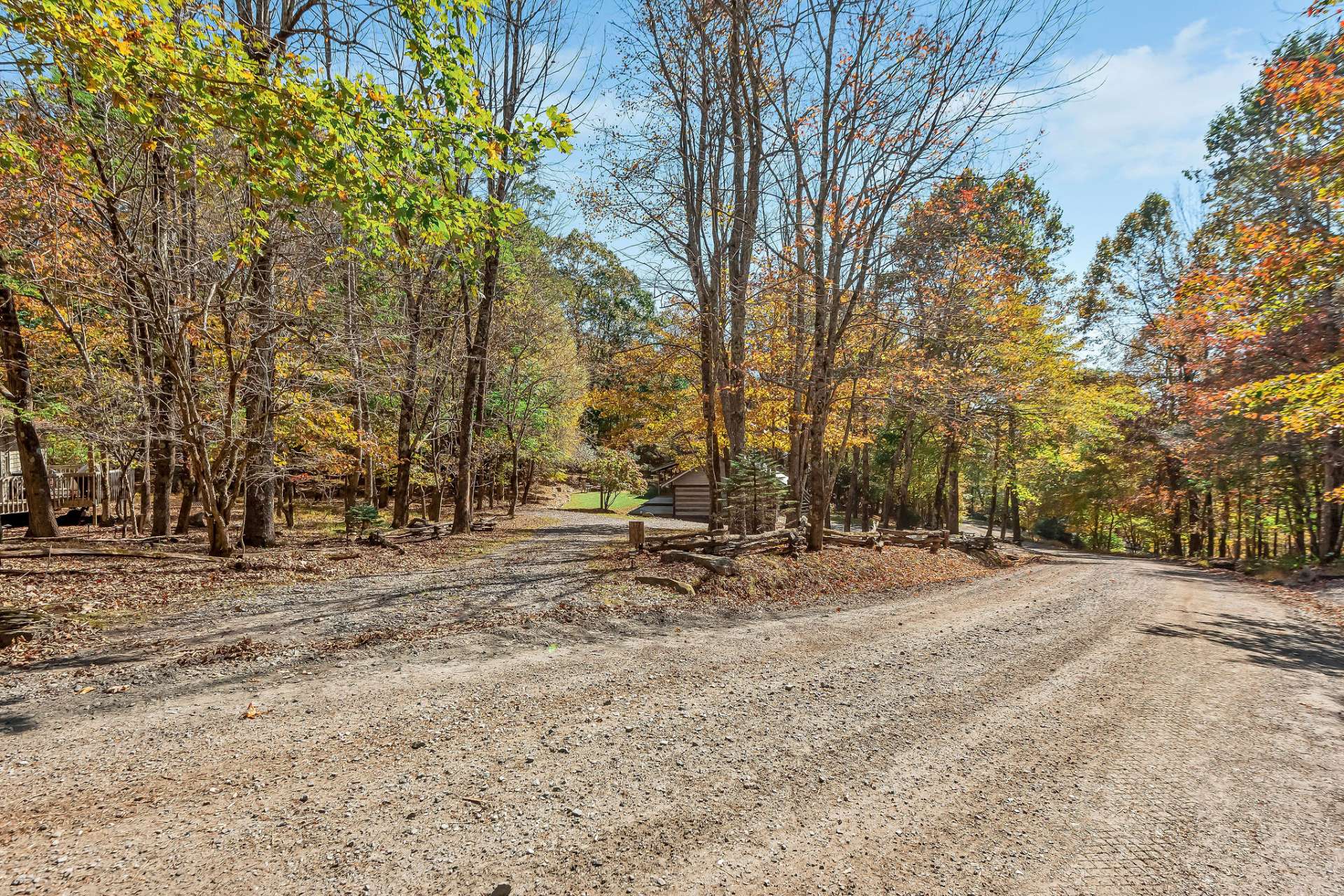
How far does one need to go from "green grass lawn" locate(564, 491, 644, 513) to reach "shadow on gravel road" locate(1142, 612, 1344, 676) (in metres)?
29.9

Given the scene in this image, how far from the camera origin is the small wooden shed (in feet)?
107

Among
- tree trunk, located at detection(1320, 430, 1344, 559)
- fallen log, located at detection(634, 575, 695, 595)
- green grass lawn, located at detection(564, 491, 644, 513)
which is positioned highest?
tree trunk, located at detection(1320, 430, 1344, 559)

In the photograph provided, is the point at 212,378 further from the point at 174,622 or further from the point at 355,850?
the point at 355,850

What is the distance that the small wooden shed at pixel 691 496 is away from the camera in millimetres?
32688

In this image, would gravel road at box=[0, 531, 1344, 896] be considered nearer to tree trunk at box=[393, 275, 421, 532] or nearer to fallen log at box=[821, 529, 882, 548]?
fallen log at box=[821, 529, 882, 548]

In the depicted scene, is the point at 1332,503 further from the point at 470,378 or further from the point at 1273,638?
the point at 470,378

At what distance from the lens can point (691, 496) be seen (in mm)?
33531

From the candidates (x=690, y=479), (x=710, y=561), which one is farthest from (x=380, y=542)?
(x=690, y=479)

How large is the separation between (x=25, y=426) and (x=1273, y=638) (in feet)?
70.8

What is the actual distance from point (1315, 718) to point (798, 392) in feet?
33.3

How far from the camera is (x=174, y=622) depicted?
606 centimetres

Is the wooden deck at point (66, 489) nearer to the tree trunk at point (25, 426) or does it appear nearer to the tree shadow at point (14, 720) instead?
the tree trunk at point (25, 426)

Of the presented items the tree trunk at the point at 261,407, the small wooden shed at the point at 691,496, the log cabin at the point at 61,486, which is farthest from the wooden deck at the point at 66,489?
the small wooden shed at the point at 691,496

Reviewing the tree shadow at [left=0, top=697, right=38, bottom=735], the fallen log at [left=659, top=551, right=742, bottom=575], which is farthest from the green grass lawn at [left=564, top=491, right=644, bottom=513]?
the tree shadow at [left=0, top=697, right=38, bottom=735]
